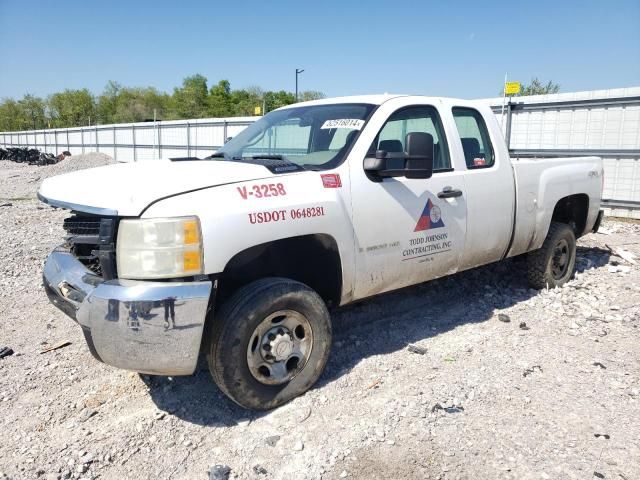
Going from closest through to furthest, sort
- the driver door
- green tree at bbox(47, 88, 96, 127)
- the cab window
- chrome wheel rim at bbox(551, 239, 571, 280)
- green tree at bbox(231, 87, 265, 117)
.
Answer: the driver door
the cab window
chrome wheel rim at bbox(551, 239, 571, 280)
green tree at bbox(231, 87, 265, 117)
green tree at bbox(47, 88, 96, 127)

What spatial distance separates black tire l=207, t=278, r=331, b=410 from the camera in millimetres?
2787

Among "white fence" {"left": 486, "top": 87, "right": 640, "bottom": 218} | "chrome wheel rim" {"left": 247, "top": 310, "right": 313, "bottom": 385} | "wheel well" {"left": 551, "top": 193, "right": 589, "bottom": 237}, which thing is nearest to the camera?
"chrome wheel rim" {"left": 247, "top": 310, "right": 313, "bottom": 385}

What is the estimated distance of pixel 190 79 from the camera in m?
91.6

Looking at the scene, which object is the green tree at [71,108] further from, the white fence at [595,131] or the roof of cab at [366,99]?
the roof of cab at [366,99]

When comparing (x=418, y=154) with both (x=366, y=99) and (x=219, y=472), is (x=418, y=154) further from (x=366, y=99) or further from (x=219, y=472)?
(x=219, y=472)

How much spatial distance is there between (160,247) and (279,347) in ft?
3.20

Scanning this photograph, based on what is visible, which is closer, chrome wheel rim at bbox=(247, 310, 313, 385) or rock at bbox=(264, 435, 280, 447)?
rock at bbox=(264, 435, 280, 447)

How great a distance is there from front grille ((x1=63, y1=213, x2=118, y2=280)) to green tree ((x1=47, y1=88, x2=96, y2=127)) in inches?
3394

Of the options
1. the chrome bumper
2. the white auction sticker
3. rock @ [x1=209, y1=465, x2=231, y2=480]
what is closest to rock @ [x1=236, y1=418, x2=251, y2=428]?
rock @ [x1=209, y1=465, x2=231, y2=480]

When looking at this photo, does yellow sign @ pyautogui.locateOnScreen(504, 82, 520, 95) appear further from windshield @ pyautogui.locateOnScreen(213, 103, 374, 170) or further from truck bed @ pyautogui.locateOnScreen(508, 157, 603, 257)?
windshield @ pyautogui.locateOnScreen(213, 103, 374, 170)

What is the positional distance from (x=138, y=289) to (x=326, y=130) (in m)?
1.88

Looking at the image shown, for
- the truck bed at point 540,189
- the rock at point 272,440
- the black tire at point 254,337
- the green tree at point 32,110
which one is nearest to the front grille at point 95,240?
the black tire at point 254,337

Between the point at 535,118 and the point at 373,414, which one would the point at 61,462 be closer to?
the point at 373,414

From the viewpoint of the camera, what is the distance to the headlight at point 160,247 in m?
2.54
